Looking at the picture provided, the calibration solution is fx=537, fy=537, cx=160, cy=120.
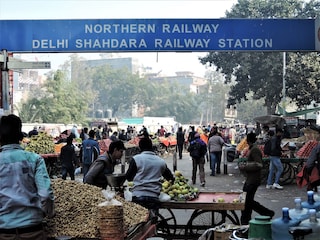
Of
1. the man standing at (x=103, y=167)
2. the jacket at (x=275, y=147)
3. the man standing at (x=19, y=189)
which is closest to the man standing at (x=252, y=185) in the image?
the man standing at (x=103, y=167)

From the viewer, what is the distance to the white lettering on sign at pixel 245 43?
11.5 m

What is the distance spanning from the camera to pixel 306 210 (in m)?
4.46

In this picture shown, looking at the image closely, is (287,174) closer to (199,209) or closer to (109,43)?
(109,43)

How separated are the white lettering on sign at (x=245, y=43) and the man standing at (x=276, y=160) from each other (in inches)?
176

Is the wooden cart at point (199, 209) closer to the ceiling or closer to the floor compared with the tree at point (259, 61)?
closer to the floor

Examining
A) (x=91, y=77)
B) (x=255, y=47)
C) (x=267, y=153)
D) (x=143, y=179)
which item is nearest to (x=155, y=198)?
(x=143, y=179)

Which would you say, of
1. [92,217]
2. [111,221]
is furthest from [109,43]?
[111,221]

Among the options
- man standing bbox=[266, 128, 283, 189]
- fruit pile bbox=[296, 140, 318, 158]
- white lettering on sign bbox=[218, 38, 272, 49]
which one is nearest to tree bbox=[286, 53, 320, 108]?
fruit pile bbox=[296, 140, 318, 158]

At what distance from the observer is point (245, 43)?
11.6 metres

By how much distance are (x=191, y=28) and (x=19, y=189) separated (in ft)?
26.5

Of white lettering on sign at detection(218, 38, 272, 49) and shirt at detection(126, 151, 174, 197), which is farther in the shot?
white lettering on sign at detection(218, 38, 272, 49)

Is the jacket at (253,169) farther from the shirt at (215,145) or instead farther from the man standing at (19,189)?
the shirt at (215,145)

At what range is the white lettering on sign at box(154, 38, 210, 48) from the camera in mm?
11539

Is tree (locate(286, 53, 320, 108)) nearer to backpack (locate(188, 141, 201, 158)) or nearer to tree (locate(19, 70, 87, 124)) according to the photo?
backpack (locate(188, 141, 201, 158))
